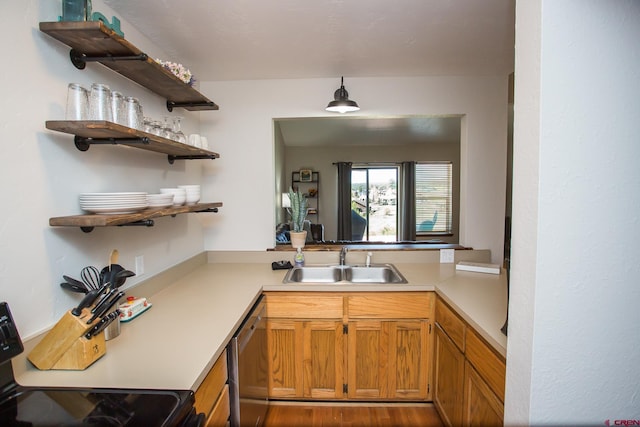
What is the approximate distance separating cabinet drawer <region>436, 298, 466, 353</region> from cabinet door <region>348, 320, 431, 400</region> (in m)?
0.19

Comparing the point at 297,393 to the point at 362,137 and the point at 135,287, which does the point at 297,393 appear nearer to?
the point at 135,287

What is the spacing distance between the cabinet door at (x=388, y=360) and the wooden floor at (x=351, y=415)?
8 cm

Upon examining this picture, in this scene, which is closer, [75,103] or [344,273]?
[75,103]

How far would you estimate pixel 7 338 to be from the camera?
896 millimetres

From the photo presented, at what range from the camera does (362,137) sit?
19.4ft

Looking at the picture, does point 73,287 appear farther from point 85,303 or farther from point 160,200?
point 160,200

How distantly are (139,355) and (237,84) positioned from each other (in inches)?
78.7

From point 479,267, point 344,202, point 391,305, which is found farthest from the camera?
point 344,202

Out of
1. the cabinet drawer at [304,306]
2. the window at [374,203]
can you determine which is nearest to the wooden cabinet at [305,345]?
the cabinet drawer at [304,306]

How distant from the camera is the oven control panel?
884 mm

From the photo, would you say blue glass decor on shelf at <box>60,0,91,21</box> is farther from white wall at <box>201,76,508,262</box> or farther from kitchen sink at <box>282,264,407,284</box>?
kitchen sink at <box>282,264,407,284</box>

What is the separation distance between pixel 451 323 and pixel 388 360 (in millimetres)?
553

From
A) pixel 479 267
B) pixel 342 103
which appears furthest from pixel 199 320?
pixel 479 267

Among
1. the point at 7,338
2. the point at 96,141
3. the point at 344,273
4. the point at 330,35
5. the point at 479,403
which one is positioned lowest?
the point at 479,403
